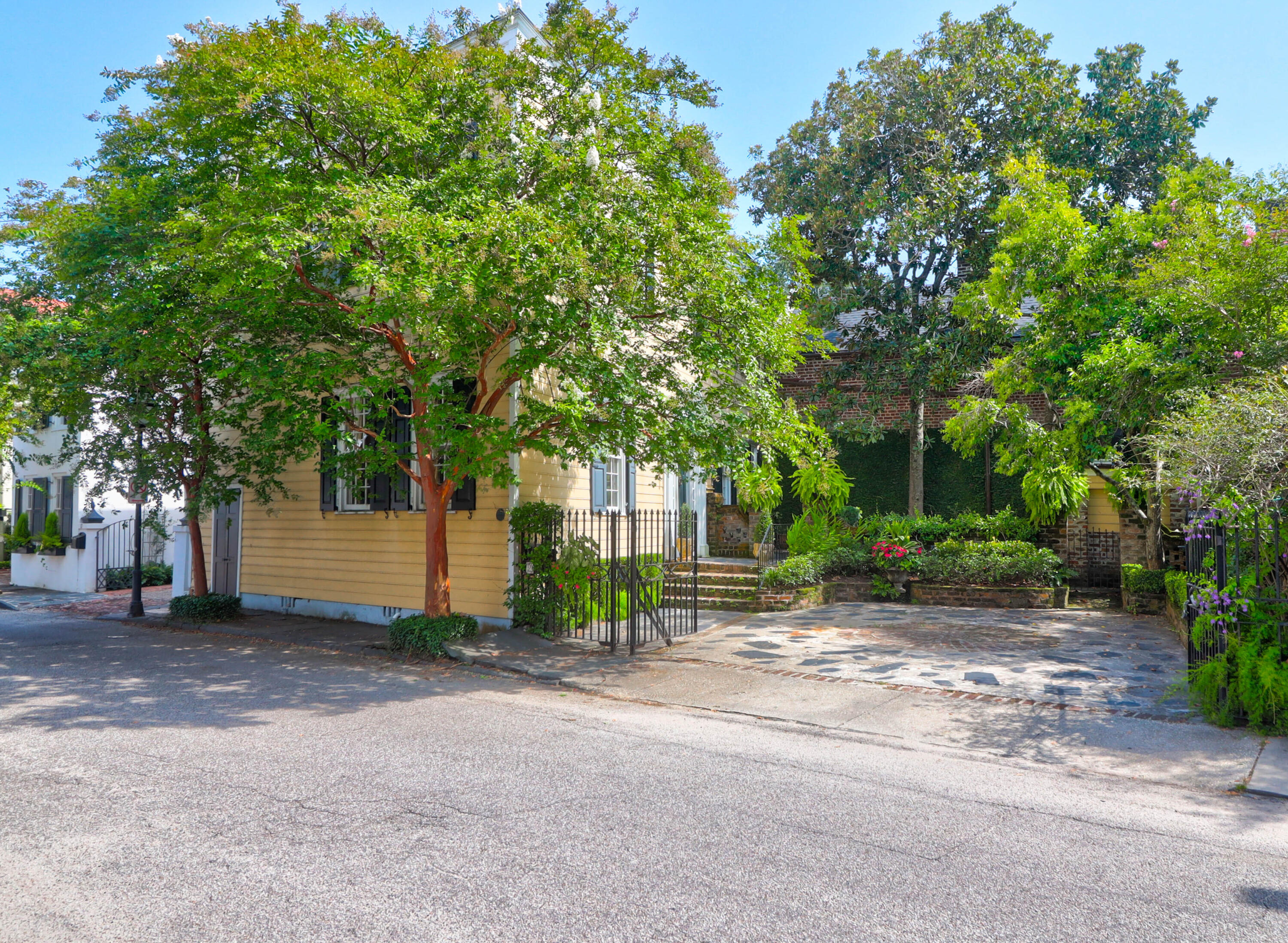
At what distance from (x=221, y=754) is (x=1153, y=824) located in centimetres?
589

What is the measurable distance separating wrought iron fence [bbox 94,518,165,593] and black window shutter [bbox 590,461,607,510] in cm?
1094

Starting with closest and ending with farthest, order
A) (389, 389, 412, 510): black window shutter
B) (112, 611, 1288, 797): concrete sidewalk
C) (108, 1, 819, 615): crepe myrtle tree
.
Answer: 1. (112, 611, 1288, 797): concrete sidewalk
2. (108, 1, 819, 615): crepe myrtle tree
3. (389, 389, 412, 510): black window shutter

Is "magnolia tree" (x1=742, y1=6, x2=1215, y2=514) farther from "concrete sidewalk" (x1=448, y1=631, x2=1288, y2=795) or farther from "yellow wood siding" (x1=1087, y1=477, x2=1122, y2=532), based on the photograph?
"concrete sidewalk" (x1=448, y1=631, x2=1288, y2=795)

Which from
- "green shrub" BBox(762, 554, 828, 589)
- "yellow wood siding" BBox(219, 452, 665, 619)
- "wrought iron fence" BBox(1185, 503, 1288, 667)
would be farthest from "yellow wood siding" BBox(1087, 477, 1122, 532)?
"wrought iron fence" BBox(1185, 503, 1288, 667)

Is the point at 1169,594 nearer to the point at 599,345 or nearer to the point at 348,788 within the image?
the point at 599,345

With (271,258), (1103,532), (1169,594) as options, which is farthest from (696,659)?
(1103,532)

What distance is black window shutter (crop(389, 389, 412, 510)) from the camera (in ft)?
37.4

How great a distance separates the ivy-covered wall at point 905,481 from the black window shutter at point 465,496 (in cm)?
1009

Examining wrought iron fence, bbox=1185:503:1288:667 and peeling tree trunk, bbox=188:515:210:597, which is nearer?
wrought iron fence, bbox=1185:503:1288:667

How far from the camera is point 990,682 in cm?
807

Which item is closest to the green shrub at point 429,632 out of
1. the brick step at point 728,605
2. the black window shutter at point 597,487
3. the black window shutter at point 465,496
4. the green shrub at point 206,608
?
the black window shutter at point 465,496

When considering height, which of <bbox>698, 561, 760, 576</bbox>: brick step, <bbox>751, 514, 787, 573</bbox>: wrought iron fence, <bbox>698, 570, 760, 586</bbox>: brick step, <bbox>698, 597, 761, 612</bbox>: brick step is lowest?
<bbox>698, 597, 761, 612</bbox>: brick step

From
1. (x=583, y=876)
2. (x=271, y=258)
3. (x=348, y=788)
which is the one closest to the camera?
(x=583, y=876)

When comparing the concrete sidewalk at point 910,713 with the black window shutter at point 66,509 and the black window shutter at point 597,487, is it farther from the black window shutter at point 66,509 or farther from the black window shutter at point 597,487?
the black window shutter at point 66,509
